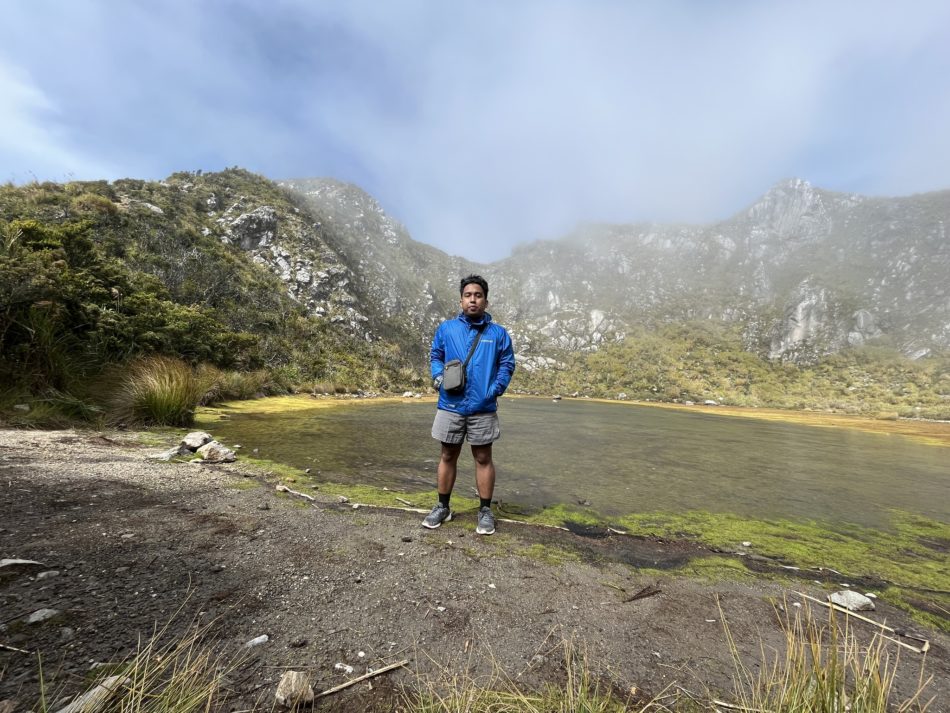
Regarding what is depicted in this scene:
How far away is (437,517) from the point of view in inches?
134

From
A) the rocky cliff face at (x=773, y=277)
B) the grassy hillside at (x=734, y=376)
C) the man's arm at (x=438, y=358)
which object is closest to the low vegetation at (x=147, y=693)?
the man's arm at (x=438, y=358)

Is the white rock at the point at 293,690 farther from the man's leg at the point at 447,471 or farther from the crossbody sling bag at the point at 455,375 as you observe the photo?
the crossbody sling bag at the point at 455,375

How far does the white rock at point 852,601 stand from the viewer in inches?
94.3

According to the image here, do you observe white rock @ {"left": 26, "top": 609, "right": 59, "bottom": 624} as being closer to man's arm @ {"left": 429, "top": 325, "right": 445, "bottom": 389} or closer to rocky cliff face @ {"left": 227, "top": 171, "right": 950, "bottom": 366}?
man's arm @ {"left": 429, "top": 325, "right": 445, "bottom": 389}

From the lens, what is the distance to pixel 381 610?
2002 mm

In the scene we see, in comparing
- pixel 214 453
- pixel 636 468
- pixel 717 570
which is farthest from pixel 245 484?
pixel 636 468

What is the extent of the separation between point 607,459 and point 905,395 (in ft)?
148

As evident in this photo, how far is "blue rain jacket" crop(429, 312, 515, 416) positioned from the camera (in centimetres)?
357

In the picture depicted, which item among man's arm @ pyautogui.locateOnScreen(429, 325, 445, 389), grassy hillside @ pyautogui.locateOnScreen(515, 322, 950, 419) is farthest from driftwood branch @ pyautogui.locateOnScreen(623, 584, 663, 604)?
grassy hillside @ pyautogui.locateOnScreen(515, 322, 950, 419)

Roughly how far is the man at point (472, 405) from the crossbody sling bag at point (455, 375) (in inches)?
1.1

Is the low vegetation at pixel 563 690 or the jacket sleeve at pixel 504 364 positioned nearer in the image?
the low vegetation at pixel 563 690

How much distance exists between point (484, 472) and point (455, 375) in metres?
0.95

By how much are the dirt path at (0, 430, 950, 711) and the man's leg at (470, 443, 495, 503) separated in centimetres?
33

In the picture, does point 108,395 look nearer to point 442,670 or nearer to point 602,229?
point 442,670
